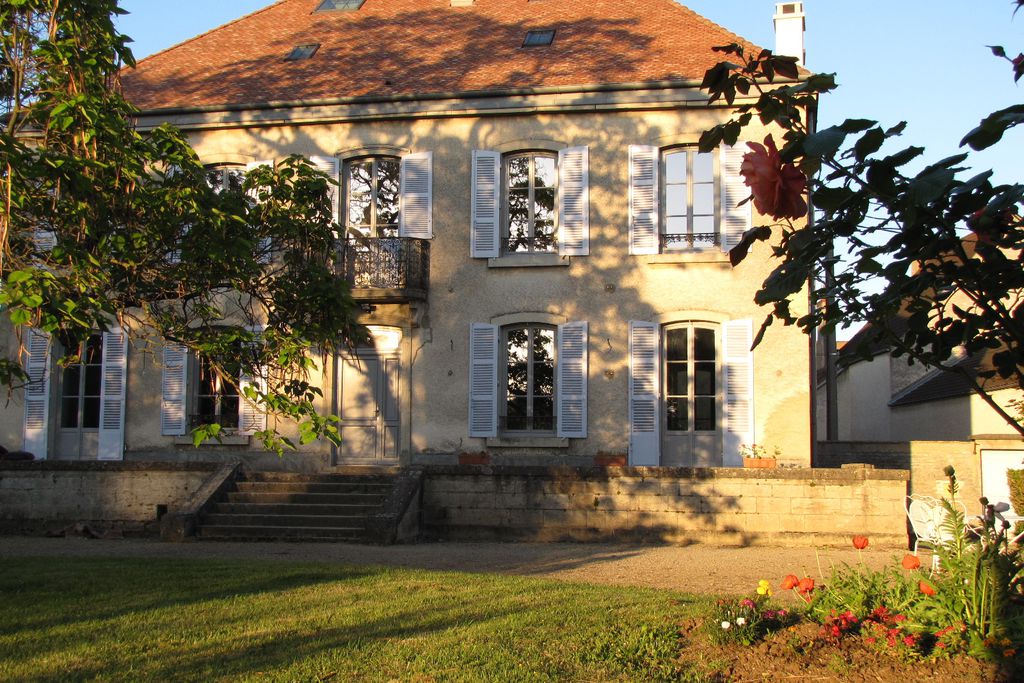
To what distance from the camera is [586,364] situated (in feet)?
53.2

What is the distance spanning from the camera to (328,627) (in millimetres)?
6789

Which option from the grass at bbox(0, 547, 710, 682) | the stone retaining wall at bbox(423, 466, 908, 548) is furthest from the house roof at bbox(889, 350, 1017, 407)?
the grass at bbox(0, 547, 710, 682)

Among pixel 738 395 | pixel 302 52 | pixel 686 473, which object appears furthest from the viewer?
pixel 302 52

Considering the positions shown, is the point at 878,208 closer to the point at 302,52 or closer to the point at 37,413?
the point at 37,413

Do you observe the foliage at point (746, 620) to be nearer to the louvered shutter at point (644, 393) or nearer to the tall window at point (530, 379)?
the louvered shutter at point (644, 393)

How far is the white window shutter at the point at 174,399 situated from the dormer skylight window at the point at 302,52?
6.24 meters

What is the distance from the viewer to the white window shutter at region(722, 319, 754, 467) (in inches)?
619

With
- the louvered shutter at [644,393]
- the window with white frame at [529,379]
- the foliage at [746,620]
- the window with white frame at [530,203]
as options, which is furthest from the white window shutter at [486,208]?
the foliage at [746,620]

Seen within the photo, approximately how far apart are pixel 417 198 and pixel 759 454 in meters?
7.03

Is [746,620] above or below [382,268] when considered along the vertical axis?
below

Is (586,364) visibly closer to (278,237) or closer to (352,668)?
(278,237)

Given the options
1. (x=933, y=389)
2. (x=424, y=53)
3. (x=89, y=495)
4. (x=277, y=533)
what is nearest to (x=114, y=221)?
(x=277, y=533)

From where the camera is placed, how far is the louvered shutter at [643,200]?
53.2 ft

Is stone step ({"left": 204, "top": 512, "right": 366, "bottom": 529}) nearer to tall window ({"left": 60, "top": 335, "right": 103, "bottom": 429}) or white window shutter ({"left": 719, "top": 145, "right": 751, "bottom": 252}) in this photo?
tall window ({"left": 60, "top": 335, "right": 103, "bottom": 429})
